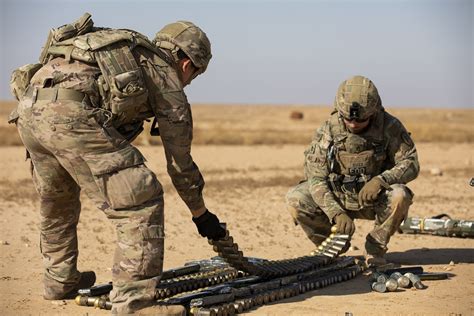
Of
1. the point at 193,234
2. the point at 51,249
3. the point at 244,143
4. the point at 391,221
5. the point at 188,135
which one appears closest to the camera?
the point at 188,135

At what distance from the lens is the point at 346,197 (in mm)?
9828

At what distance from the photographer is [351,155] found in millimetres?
9750

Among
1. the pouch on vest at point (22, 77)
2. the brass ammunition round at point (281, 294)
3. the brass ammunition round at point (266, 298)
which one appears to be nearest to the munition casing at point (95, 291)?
the brass ammunition round at point (266, 298)

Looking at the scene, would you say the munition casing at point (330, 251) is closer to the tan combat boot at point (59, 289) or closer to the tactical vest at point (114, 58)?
the tan combat boot at point (59, 289)

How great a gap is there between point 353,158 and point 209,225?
2.63 m

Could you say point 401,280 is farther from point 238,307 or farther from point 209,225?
point 209,225

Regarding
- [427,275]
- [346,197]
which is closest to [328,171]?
[346,197]

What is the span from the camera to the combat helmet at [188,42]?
743 cm

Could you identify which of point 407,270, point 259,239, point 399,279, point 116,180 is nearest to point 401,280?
point 399,279

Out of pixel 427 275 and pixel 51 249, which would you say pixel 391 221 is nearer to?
pixel 427 275

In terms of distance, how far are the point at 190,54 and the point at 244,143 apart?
2316cm

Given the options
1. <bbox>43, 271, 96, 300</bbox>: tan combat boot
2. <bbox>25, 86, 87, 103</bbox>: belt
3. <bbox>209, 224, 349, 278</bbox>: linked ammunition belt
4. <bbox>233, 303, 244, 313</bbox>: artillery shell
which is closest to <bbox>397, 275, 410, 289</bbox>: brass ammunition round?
<bbox>209, 224, 349, 278</bbox>: linked ammunition belt

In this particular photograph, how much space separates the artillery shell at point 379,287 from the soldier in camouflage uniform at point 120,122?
1.87m

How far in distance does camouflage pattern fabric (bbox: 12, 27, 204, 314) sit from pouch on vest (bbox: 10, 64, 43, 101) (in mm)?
357
